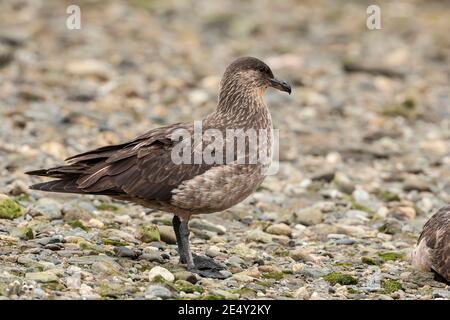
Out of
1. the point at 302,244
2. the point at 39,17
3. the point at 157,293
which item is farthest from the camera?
the point at 39,17

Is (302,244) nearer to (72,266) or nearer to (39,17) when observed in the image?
(72,266)

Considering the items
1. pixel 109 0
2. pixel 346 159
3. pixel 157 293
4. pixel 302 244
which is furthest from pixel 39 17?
pixel 157 293

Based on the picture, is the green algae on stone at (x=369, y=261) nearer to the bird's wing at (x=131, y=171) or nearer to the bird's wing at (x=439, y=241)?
the bird's wing at (x=439, y=241)

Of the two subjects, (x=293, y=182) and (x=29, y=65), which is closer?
(x=293, y=182)

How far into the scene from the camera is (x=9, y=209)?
8906mm

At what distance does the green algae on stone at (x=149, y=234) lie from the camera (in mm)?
8719

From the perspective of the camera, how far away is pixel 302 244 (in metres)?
9.25

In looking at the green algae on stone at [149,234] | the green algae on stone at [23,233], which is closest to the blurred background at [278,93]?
the green algae on stone at [23,233]

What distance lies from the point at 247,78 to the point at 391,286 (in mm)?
2426

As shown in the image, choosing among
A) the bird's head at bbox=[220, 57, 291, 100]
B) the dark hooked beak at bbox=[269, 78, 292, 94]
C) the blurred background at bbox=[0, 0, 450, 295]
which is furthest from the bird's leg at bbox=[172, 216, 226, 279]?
the blurred background at bbox=[0, 0, 450, 295]

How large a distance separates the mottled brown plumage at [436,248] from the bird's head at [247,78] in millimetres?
1997

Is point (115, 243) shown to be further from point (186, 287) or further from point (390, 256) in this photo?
point (390, 256)

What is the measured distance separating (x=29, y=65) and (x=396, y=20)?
8983mm

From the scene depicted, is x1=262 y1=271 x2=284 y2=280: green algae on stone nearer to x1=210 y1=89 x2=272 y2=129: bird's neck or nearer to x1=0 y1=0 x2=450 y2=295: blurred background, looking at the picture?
x1=210 y1=89 x2=272 y2=129: bird's neck
